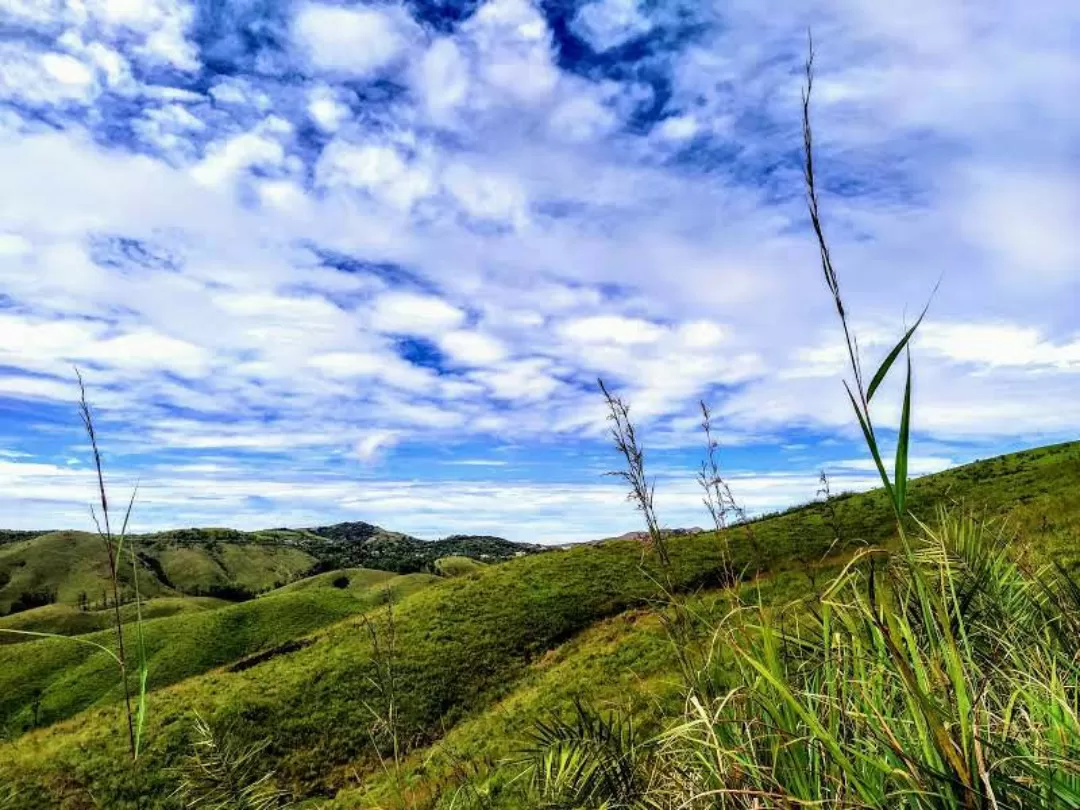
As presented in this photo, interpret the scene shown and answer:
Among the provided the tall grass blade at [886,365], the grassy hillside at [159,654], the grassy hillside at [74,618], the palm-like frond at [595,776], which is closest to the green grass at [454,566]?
the grassy hillside at [74,618]

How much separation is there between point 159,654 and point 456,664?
32336 millimetres

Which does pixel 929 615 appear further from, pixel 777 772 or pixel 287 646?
pixel 287 646

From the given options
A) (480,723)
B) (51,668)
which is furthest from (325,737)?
(51,668)

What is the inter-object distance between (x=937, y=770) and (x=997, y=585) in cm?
281

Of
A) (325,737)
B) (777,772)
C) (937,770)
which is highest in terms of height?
(937,770)

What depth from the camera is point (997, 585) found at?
12.7 feet

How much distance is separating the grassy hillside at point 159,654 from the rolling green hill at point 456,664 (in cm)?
289

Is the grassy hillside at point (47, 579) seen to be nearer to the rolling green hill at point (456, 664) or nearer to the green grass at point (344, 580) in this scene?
the green grass at point (344, 580)

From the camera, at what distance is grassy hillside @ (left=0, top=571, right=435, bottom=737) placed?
159ft

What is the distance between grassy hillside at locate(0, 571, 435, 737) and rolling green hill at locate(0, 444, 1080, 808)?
9.48 ft

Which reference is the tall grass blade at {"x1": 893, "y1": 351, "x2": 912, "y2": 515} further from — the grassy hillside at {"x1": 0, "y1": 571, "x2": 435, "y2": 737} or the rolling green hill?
the grassy hillside at {"x1": 0, "y1": 571, "x2": 435, "y2": 737}

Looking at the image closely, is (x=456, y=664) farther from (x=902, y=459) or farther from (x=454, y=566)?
(x=454, y=566)

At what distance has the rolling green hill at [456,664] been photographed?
24.9m

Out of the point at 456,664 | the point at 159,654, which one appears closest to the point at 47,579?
the point at 159,654
